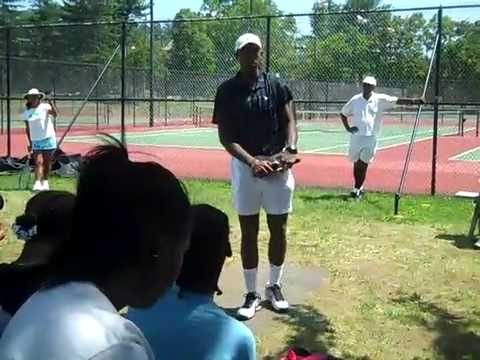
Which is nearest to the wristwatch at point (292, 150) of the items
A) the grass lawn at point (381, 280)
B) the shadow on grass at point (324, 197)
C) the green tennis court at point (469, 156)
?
the grass lawn at point (381, 280)

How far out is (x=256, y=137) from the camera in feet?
17.1

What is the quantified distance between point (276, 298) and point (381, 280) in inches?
55.6

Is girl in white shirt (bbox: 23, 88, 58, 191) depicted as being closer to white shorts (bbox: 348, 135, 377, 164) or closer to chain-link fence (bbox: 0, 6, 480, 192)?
chain-link fence (bbox: 0, 6, 480, 192)

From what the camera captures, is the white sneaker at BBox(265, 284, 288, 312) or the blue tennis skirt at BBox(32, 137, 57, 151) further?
the blue tennis skirt at BBox(32, 137, 57, 151)

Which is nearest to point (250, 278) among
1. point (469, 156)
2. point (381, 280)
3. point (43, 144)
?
point (381, 280)

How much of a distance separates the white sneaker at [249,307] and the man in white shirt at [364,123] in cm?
638

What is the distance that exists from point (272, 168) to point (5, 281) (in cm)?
307

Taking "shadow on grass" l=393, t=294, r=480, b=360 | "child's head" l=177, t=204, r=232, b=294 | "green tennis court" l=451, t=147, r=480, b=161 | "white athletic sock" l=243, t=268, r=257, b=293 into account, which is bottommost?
"shadow on grass" l=393, t=294, r=480, b=360

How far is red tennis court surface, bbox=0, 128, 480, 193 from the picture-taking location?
14430mm

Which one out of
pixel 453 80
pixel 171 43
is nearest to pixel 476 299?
pixel 453 80

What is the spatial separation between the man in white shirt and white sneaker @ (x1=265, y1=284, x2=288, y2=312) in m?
6.20

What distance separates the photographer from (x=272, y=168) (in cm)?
514

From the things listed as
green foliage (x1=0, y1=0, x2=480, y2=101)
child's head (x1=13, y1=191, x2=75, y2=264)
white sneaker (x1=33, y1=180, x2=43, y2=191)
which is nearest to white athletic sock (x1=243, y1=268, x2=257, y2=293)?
child's head (x1=13, y1=191, x2=75, y2=264)

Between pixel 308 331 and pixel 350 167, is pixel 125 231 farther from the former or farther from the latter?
pixel 350 167
